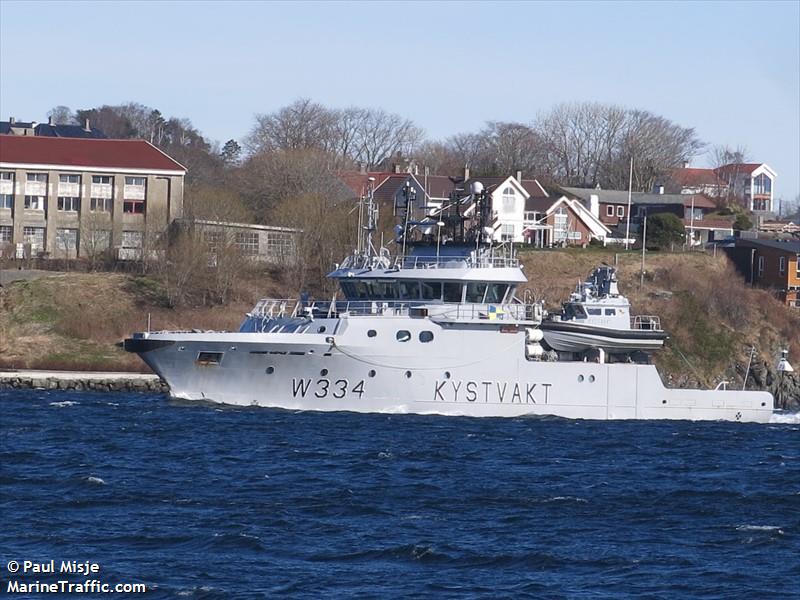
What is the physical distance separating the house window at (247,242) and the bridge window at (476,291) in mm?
27618

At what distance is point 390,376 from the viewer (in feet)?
156

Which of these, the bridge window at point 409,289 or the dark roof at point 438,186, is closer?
the bridge window at point 409,289

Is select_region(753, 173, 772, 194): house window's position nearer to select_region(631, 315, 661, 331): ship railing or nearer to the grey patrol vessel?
select_region(631, 315, 661, 331): ship railing

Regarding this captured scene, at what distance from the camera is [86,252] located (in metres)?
75.8

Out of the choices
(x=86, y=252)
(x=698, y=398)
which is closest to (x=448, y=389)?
(x=698, y=398)

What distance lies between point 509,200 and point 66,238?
24660 mm

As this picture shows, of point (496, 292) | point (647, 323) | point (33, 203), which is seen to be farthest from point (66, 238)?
point (647, 323)

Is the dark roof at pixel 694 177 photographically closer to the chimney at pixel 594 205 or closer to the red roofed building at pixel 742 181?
the red roofed building at pixel 742 181

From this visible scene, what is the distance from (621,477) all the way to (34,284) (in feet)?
129

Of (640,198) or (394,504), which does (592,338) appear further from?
(640,198)

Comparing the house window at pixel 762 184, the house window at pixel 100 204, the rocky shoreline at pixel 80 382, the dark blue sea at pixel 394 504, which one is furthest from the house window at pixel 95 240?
the house window at pixel 762 184

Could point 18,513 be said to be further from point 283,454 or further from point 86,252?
point 86,252

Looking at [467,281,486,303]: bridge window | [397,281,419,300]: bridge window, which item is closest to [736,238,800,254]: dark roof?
[467,281,486,303]: bridge window

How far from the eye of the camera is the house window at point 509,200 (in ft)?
280
